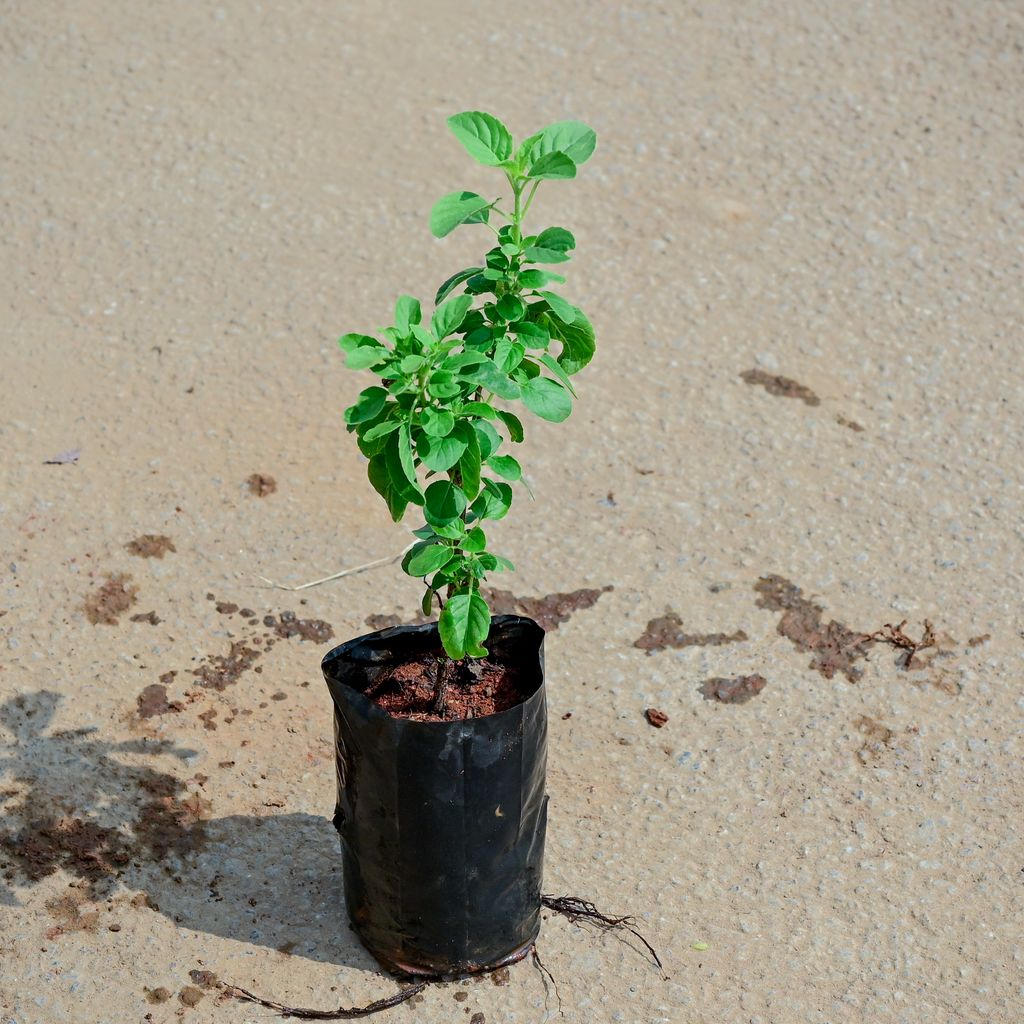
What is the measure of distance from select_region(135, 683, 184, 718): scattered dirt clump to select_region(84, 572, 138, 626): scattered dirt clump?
11.8 inches

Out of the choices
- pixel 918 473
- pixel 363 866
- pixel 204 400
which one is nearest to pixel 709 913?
pixel 363 866

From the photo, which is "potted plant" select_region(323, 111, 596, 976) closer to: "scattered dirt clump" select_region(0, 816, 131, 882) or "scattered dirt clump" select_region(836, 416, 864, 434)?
"scattered dirt clump" select_region(0, 816, 131, 882)

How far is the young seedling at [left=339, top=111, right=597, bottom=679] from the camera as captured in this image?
7.91ft

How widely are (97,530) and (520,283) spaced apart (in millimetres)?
2086

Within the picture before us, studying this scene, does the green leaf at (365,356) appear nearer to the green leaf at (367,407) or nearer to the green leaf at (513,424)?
the green leaf at (367,407)

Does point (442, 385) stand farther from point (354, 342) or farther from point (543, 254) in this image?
point (543, 254)

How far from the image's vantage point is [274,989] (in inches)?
112

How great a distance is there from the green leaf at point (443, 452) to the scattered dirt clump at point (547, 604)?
5.00 feet

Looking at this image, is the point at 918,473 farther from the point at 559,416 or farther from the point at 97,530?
the point at 97,530

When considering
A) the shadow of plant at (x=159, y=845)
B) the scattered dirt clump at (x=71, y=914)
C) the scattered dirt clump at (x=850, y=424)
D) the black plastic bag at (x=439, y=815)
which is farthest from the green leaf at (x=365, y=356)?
the scattered dirt clump at (x=850, y=424)

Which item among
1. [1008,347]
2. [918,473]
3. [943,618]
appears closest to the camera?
[943,618]

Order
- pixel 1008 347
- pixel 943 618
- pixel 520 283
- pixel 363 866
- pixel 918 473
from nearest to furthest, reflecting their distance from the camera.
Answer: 1. pixel 520 283
2. pixel 363 866
3. pixel 943 618
4. pixel 918 473
5. pixel 1008 347

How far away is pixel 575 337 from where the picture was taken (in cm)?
260

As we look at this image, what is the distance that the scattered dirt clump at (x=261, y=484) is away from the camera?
429cm
